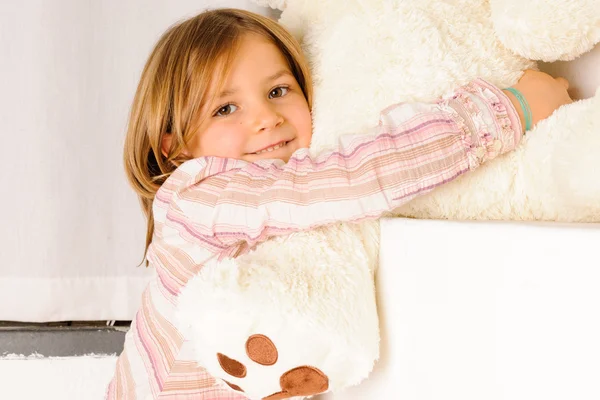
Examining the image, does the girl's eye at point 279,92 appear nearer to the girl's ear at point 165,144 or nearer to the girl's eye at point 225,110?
the girl's eye at point 225,110

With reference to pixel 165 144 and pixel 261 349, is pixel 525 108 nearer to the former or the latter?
pixel 261 349

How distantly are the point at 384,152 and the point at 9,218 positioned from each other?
0.92m

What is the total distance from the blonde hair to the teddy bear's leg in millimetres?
288

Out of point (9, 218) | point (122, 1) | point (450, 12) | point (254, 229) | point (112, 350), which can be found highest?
point (450, 12)

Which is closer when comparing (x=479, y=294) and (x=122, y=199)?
(x=479, y=294)

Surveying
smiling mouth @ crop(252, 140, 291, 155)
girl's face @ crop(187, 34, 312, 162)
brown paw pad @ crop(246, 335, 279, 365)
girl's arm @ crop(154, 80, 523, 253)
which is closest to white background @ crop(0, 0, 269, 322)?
girl's face @ crop(187, 34, 312, 162)

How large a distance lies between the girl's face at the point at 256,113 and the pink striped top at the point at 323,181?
0.09 metres

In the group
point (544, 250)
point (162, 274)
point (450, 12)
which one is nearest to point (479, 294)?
point (544, 250)

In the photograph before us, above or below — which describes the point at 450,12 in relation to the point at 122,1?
above

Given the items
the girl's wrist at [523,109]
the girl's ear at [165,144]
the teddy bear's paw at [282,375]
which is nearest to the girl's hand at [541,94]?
the girl's wrist at [523,109]

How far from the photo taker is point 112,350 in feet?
4.44

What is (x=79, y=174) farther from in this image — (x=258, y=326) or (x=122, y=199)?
(x=258, y=326)

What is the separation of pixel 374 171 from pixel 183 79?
1.23 feet

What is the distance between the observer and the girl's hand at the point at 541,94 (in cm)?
67
